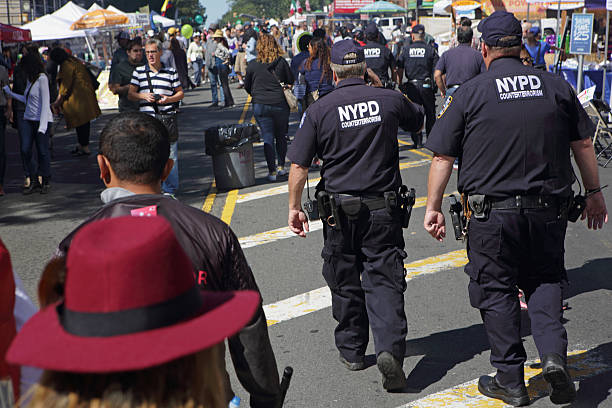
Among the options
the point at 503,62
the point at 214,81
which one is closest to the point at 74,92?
the point at 214,81

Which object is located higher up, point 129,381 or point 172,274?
point 172,274

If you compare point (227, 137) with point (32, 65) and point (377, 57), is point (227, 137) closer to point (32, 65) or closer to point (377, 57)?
point (32, 65)

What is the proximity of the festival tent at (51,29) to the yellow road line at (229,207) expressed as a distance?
1757cm

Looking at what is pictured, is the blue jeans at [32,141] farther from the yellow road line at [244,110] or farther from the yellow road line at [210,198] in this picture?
Result: the yellow road line at [244,110]

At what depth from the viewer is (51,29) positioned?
26.4m

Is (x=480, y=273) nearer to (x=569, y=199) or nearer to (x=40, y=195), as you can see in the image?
(x=569, y=199)

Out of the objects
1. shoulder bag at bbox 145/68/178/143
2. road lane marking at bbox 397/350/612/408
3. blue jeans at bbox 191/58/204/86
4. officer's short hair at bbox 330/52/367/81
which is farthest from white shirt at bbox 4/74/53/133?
blue jeans at bbox 191/58/204/86

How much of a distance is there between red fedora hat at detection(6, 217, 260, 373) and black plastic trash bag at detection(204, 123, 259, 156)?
358 inches

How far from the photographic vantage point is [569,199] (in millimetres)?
4508

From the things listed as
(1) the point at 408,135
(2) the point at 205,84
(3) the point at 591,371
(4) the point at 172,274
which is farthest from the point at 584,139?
(2) the point at 205,84

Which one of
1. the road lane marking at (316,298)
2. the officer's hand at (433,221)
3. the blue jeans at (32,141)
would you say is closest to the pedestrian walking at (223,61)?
the blue jeans at (32,141)

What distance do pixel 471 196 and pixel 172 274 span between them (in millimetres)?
3166

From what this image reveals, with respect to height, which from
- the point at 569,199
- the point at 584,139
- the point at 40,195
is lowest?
the point at 40,195

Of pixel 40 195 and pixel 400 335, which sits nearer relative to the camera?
pixel 400 335
